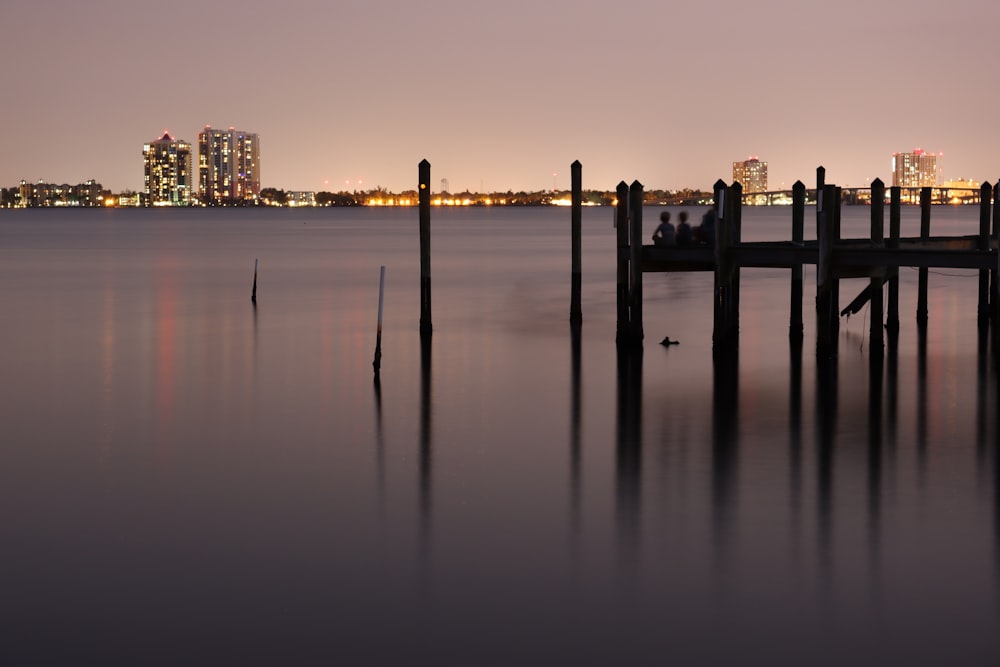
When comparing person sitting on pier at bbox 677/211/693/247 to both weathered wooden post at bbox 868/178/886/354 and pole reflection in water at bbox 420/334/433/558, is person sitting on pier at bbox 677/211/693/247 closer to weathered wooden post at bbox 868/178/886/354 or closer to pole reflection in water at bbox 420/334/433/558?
weathered wooden post at bbox 868/178/886/354

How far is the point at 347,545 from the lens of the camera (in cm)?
1163

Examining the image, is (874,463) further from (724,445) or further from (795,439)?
(724,445)

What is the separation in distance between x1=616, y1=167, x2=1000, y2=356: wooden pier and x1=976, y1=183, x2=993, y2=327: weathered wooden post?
0.23ft

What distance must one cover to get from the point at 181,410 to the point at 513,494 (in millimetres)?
7512

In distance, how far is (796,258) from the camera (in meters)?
21.5

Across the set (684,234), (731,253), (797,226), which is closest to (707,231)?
(684,234)

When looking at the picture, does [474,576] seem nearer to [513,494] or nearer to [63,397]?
[513,494]

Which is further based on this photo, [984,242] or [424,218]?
[984,242]

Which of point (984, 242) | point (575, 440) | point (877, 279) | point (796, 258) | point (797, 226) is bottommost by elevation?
point (575, 440)

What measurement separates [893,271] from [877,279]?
0.32m

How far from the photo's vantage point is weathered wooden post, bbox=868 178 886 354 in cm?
2403

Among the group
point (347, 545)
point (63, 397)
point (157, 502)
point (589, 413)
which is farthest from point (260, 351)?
point (347, 545)

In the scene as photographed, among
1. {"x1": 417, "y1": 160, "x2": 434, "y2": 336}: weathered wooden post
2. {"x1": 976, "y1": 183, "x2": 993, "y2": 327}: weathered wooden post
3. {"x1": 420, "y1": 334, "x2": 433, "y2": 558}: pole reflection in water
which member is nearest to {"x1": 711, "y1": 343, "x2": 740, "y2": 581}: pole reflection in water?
{"x1": 420, "y1": 334, "x2": 433, "y2": 558}: pole reflection in water

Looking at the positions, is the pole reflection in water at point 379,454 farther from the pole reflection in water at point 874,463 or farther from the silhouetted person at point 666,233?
the silhouetted person at point 666,233
